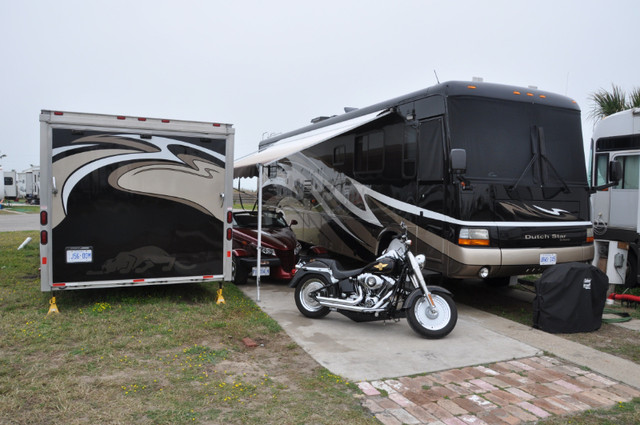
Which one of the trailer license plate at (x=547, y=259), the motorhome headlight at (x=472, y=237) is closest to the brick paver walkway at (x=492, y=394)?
the motorhome headlight at (x=472, y=237)

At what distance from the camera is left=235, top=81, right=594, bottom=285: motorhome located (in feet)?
22.3

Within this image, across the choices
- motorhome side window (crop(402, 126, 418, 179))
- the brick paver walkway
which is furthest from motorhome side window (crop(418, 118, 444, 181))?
the brick paver walkway

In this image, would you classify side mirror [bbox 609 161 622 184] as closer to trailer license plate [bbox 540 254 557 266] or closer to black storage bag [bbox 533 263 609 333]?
trailer license plate [bbox 540 254 557 266]

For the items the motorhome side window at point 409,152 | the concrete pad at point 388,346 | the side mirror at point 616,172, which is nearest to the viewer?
the concrete pad at point 388,346

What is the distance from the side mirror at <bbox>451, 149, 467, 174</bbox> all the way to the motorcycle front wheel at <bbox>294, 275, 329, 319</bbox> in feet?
7.43

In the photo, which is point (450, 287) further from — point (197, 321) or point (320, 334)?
point (197, 321)

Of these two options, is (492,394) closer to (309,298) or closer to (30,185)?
(309,298)

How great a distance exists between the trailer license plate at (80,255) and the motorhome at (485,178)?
113 inches

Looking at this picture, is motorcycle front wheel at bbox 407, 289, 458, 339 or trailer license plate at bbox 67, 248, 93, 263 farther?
trailer license plate at bbox 67, 248, 93, 263

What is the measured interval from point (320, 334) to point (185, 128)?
336 cm

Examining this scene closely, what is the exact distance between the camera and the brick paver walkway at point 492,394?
405 cm

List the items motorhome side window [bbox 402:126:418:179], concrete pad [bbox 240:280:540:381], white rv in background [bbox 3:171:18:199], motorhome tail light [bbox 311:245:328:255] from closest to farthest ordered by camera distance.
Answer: concrete pad [bbox 240:280:540:381]
motorhome side window [bbox 402:126:418:179]
motorhome tail light [bbox 311:245:328:255]
white rv in background [bbox 3:171:18:199]

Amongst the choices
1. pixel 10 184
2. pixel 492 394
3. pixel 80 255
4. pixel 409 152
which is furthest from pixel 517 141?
pixel 10 184

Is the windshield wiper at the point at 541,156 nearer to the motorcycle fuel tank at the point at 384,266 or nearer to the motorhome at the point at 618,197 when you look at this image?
the motorhome at the point at 618,197
